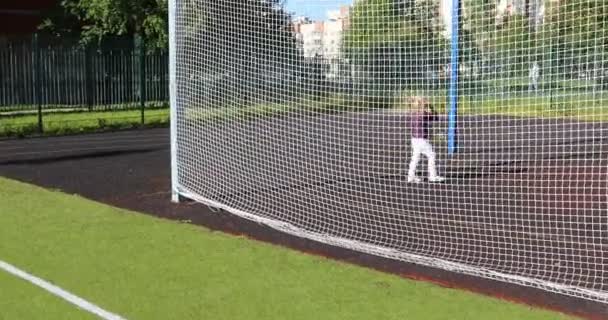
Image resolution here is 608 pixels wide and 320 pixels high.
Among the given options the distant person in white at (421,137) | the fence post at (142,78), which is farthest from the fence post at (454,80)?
the fence post at (142,78)

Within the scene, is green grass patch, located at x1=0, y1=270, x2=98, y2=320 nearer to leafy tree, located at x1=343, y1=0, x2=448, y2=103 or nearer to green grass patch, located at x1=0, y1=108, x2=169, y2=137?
leafy tree, located at x1=343, y1=0, x2=448, y2=103

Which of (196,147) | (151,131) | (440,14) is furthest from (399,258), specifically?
(151,131)

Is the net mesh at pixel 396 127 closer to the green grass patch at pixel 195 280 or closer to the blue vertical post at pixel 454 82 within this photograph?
the blue vertical post at pixel 454 82

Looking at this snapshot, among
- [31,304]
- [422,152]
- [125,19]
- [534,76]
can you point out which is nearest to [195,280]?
[31,304]

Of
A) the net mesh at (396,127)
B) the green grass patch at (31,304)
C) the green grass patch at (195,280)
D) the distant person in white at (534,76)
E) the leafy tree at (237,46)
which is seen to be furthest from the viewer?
the distant person in white at (534,76)

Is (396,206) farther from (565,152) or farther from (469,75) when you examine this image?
(565,152)

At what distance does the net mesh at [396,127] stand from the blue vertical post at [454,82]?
0.03m

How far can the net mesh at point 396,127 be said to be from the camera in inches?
Answer: 309

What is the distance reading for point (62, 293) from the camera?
19.3 ft

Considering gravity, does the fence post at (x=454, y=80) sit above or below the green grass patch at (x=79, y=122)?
above

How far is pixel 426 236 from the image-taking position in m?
7.93

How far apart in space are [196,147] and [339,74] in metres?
2.34

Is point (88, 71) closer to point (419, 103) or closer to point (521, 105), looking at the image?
point (521, 105)

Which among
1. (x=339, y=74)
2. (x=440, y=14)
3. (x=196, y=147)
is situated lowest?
(x=196, y=147)
